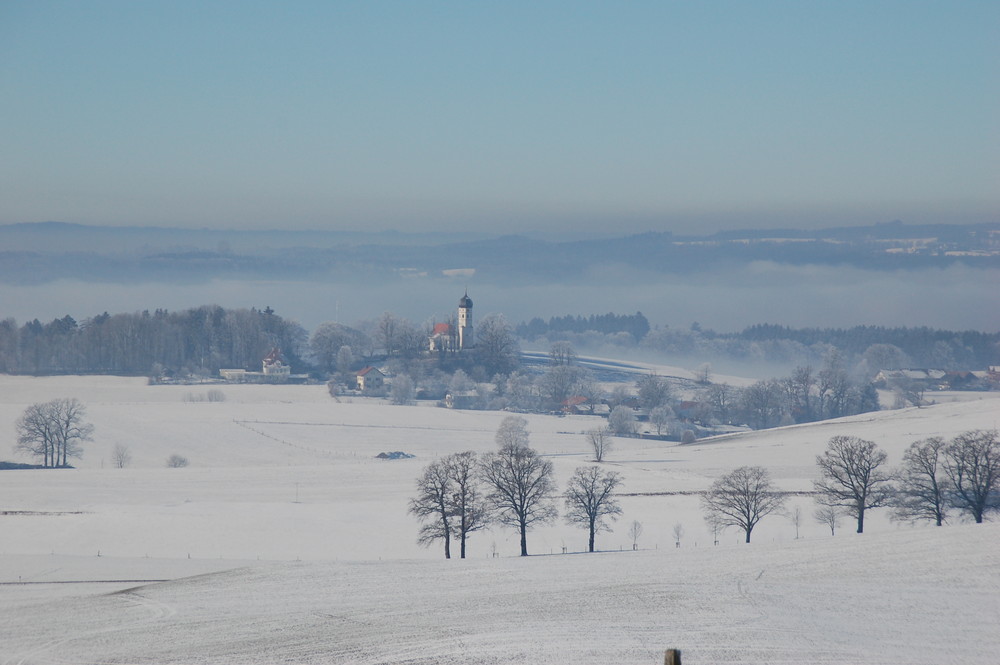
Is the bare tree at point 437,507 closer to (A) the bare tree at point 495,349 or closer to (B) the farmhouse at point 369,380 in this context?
(B) the farmhouse at point 369,380

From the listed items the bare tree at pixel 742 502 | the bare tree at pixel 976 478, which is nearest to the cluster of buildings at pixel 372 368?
the bare tree at pixel 742 502

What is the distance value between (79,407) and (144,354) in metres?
68.5

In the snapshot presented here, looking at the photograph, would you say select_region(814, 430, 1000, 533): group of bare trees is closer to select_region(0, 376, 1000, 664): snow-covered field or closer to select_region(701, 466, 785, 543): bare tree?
select_region(0, 376, 1000, 664): snow-covered field

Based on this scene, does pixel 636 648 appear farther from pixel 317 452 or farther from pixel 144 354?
pixel 144 354

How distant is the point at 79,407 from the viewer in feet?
310

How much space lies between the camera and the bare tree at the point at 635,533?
152ft

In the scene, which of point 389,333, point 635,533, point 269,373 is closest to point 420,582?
point 635,533

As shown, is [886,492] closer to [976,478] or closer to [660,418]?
[976,478]

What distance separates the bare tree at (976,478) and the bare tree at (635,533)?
14.4 m

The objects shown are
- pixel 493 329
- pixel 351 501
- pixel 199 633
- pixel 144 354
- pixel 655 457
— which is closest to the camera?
pixel 199 633

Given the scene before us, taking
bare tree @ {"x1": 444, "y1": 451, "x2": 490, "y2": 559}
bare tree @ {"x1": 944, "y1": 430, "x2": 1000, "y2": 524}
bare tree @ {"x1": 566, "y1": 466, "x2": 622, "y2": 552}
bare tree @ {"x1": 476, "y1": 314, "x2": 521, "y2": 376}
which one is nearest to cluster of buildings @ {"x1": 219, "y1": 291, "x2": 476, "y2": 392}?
bare tree @ {"x1": 476, "y1": 314, "x2": 521, "y2": 376}

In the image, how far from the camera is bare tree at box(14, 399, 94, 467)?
81000mm

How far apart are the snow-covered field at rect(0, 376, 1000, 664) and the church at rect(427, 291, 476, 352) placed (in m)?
104

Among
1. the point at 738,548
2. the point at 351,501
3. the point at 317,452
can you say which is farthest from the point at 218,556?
the point at 317,452
